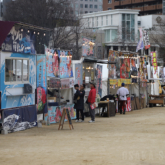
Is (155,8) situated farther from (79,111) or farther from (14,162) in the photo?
(14,162)

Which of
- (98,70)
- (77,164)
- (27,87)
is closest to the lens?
(77,164)

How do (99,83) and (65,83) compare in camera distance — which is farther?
(99,83)

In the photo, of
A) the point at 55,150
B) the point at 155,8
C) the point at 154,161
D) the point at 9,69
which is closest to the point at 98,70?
the point at 9,69

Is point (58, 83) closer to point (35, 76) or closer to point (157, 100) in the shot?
point (35, 76)

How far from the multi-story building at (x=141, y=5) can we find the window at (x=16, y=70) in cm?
7885

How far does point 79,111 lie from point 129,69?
26.9 feet

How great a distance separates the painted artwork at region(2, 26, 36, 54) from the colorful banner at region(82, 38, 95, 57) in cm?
503

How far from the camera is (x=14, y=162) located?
26.4ft

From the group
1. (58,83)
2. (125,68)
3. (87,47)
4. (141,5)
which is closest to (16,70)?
(58,83)

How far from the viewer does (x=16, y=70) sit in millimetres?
14094

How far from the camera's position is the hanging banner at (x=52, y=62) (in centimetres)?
1605

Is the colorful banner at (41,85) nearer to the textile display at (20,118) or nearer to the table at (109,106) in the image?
the textile display at (20,118)

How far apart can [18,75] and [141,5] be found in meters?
81.2

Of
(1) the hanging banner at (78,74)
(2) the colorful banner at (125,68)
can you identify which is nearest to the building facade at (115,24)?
(2) the colorful banner at (125,68)
